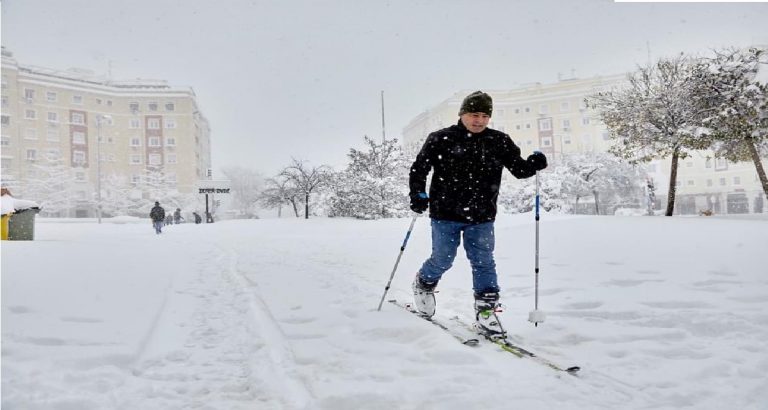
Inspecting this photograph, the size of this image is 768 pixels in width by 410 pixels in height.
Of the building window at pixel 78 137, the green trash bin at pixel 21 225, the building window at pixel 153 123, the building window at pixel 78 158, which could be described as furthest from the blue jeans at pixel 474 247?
the building window at pixel 78 137

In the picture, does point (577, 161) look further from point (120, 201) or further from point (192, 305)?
point (120, 201)

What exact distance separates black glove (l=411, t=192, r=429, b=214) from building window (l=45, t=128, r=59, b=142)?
73.9m

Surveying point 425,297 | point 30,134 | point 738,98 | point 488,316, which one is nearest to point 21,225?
point 425,297

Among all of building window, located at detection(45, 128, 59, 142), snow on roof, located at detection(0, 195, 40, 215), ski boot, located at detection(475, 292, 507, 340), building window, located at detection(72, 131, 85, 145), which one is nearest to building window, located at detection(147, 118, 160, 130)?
building window, located at detection(72, 131, 85, 145)

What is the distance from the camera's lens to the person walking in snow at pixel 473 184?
12.3ft

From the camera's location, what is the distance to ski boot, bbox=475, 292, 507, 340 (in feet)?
11.5

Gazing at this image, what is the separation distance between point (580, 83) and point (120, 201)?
234 feet

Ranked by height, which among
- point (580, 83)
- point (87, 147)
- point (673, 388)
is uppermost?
point (580, 83)

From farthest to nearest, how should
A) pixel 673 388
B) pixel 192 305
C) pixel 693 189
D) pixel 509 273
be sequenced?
pixel 693 189, pixel 509 273, pixel 192 305, pixel 673 388

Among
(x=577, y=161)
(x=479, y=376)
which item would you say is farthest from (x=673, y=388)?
(x=577, y=161)

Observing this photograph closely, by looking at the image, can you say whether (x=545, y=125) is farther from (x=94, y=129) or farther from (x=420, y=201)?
(x=420, y=201)

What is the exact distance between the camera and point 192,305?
15.3 feet

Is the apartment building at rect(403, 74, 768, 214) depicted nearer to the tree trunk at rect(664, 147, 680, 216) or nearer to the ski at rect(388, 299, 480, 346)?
the tree trunk at rect(664, 147, 680, 216)

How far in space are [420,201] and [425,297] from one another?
910 mm
